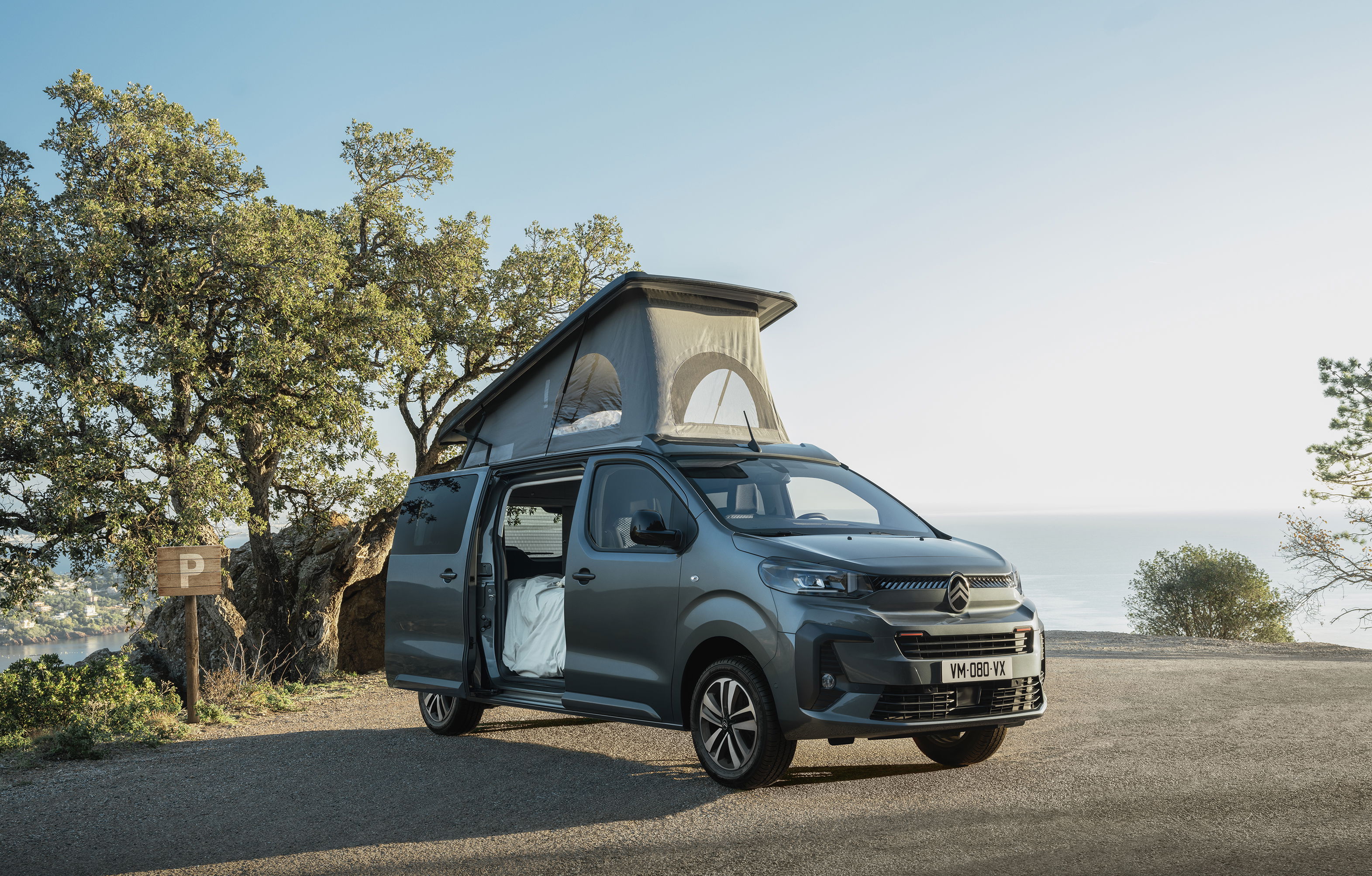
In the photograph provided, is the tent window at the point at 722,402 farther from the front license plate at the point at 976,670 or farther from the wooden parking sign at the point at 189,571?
the wooden parking sign at the point at 189,571

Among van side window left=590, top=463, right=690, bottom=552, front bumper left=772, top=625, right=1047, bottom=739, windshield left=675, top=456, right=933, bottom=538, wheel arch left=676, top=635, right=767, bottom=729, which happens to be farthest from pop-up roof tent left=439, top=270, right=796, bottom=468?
front bumper left=772, top=625, right=1047, bottom=739

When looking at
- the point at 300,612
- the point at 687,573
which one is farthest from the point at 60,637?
the point at 687,573

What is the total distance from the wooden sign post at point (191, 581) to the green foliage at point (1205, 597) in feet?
89.4

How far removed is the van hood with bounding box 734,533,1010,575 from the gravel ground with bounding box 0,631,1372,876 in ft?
4.15

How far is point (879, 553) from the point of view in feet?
19.8

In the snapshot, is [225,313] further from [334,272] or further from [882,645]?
[882,645]

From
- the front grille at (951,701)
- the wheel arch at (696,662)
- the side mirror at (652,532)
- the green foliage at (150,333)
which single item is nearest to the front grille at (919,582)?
the front grille at (951,701)

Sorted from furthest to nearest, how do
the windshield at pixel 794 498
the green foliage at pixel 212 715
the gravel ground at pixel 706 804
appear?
the green foliage at pixel 212 715
the windshield at pixel 794 498
the gravel ground at pixel 706 804

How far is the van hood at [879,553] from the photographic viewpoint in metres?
5.89

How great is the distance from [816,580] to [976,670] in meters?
1.07

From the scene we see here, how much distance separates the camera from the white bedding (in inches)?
330

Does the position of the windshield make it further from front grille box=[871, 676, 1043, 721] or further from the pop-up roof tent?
front grille box=[871, 676, 1043, 721]

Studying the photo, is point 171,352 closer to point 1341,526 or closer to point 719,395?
point 719,395

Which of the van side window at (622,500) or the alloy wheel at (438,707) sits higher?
the van side window at (622,500)
